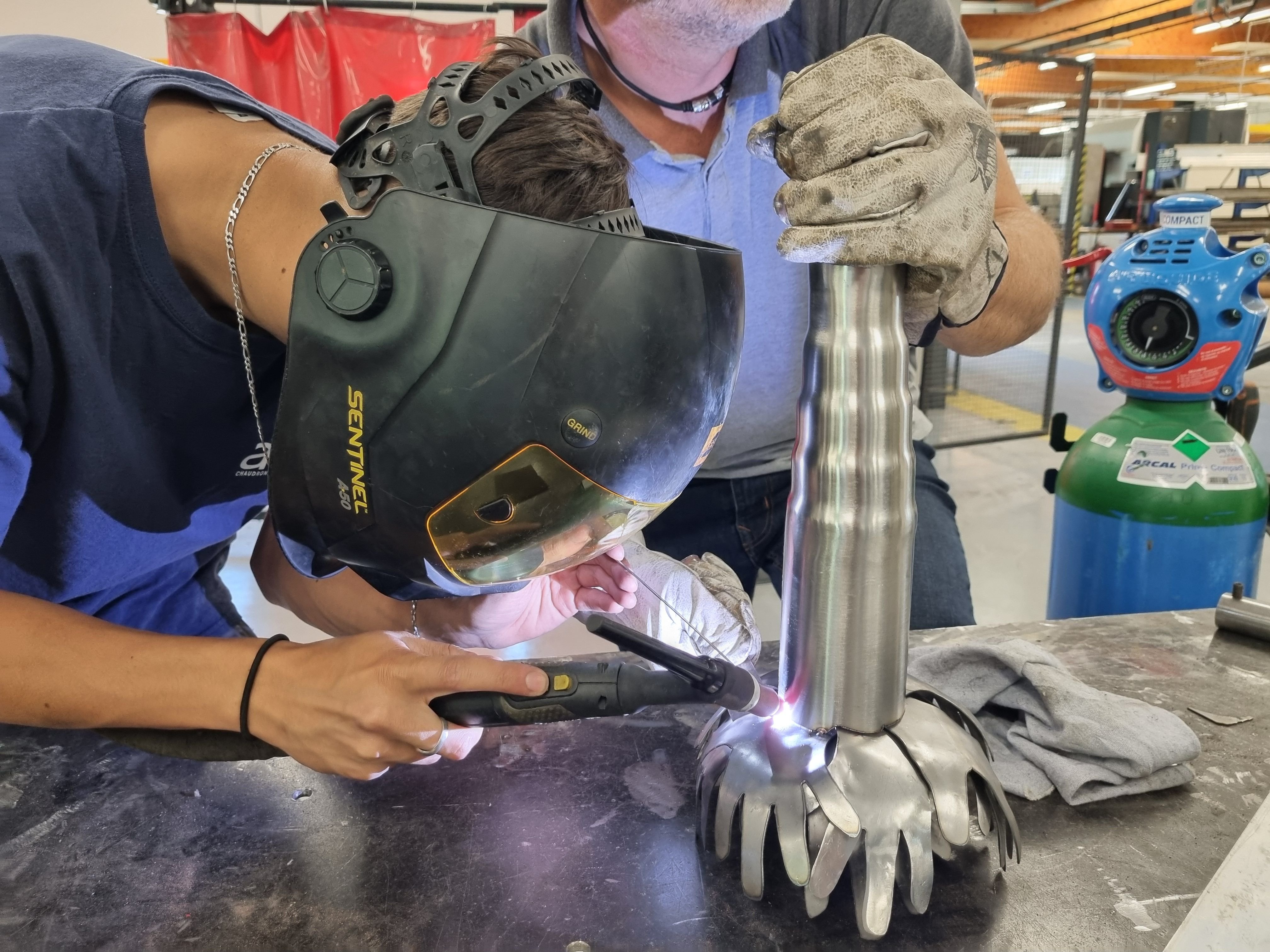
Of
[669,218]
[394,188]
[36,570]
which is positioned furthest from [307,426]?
[669,218]

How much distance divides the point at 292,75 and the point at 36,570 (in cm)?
335

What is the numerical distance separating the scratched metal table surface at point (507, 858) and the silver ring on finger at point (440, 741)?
7cm

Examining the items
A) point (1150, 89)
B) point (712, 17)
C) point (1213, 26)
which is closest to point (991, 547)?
point (712, 17)

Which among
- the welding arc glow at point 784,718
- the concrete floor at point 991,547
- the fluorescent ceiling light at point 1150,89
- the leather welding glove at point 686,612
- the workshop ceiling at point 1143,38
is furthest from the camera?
the fluorescent ceiling light at point 1150,89

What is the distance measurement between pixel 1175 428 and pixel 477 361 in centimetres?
169

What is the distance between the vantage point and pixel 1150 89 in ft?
44.0

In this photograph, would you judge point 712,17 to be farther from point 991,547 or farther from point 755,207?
point 991,547

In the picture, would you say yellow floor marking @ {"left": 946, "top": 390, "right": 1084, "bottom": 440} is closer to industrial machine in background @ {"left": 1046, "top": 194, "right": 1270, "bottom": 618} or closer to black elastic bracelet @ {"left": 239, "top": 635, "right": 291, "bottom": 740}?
industrial machine in background @ {"left": 1046, "top": 194, "right": 1270, "bottom": 618}

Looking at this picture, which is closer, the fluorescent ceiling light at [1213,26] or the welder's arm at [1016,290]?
the welder's arm at [1016,290]

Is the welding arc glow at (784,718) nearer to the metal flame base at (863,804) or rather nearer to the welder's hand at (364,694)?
the metal flame base at (863,804)

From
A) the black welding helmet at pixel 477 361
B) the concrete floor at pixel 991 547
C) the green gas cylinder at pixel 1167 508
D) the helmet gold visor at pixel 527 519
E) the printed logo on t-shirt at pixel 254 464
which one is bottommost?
the concrete floor at pixel 991 547

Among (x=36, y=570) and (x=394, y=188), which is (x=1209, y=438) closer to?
(x=394, y=188)

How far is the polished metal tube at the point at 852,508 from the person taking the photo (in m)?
0.61

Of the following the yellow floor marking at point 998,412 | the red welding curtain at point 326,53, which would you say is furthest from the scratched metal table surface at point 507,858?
the yellow floor marking at point 998,412
